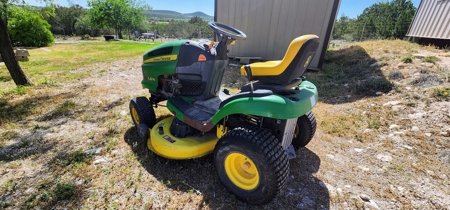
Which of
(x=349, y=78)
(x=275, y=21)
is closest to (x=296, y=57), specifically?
(x=349, y=78)

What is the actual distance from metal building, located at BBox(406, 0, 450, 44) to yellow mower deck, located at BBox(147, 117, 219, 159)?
26.4 ft

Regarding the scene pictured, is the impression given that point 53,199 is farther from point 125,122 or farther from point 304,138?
point 304,138

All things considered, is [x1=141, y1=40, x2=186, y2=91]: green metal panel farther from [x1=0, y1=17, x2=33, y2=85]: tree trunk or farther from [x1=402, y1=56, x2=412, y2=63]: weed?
[x1=402, y1=56, x2=412, y2=63]: weed

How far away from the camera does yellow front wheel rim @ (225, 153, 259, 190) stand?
1.93 meters

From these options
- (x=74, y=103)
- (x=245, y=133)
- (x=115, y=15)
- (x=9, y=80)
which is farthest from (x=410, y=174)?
(x=115, y=15)

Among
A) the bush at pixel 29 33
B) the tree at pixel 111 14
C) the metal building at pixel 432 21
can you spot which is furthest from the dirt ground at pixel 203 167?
the tree at pixel 111 14

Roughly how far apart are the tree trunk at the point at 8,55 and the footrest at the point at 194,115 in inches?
189

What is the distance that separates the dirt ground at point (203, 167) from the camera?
1.97 meters

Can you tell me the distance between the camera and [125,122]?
137 inches

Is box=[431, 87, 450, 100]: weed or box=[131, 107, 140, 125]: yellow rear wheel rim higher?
box=[431, 87, 450, 100]: weed

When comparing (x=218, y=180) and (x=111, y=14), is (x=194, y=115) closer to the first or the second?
(x=218, y=180)

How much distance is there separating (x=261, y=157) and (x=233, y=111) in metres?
0.45

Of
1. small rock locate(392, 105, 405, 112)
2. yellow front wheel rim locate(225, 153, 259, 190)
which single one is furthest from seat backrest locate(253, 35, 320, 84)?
small rock locate(392, 105, 405, 112)

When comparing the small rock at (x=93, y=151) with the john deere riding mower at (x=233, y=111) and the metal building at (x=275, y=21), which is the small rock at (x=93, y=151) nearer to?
the john deere riding mower at (x=233, y=111)
